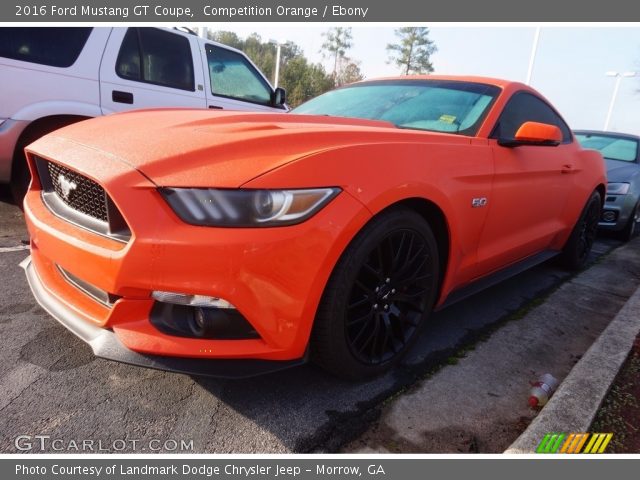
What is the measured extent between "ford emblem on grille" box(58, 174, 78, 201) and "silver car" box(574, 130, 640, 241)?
6011 mm

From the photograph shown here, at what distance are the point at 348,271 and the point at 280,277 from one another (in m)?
0.30

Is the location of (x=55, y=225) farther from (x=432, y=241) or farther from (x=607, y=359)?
(x=607, y=359)

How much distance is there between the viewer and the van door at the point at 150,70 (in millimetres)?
3922

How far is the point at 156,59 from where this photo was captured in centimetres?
432

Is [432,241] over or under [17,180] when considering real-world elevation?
over

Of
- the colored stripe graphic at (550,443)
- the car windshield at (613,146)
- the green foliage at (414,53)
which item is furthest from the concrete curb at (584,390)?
the green foliage at (414,53)

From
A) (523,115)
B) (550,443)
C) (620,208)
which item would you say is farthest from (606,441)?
(620,208)

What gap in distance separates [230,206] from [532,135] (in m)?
1.89

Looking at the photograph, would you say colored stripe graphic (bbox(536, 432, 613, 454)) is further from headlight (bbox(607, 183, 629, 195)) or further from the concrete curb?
headlight (bbox(607, 183, 629, 195))

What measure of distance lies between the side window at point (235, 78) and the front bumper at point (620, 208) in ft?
15.0

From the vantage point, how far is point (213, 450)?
5.23ft

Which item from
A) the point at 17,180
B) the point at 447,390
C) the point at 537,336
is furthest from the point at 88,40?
the point at 537,336

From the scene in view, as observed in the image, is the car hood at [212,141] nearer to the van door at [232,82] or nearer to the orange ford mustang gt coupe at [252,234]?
the orange ford mustang gt coupe at [252,234]

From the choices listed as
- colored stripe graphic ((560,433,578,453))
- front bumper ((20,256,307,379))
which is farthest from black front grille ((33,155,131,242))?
colored stripe graphic ((560,433,578,453))
